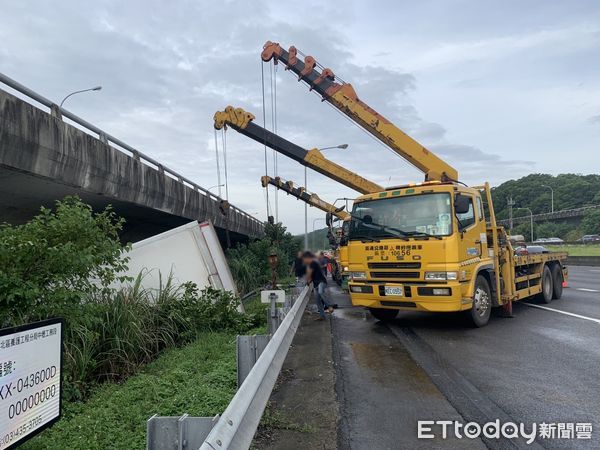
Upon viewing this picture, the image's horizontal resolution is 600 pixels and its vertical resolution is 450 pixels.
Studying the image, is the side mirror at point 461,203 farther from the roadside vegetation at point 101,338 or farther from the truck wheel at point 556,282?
the truck wheel at point 556,282

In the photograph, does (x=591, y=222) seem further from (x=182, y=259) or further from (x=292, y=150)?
(x=182, y=259)

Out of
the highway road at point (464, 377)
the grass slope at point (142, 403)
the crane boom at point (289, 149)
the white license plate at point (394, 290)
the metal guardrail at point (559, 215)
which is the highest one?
the metal guardrail at point (559, 215)

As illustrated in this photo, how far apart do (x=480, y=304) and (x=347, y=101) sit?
8.90 metres

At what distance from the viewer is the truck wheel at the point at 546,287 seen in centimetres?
1205

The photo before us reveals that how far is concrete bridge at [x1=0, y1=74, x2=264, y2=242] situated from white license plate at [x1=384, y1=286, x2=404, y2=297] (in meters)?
6.08

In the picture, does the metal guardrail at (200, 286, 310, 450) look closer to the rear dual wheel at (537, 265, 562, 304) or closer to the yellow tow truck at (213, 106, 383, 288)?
the rear dual wheel at (537, 265, 562, 304)

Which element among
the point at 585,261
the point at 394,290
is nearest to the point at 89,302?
the point at 394,290

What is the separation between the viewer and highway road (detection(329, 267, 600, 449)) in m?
4.20

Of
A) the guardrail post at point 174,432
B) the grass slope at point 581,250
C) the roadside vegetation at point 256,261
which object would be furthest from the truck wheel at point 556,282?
the grass slope at point 581,250

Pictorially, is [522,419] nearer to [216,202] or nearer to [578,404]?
[578,404]

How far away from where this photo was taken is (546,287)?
12148 millimetres

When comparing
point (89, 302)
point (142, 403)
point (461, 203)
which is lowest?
point (142, 403)

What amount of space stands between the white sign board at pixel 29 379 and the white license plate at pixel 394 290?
7140 mm

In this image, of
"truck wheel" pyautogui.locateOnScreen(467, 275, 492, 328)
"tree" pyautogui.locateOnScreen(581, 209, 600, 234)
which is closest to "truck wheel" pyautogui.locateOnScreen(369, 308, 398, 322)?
"truck wheel" pyautogui.locateOnScreen(467, 275, 492, 328)
